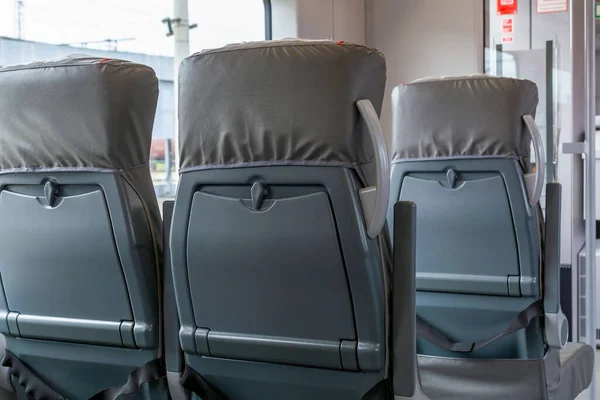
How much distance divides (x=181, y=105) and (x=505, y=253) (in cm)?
121

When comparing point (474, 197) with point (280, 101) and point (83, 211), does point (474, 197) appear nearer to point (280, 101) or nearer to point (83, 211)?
point (280, 101)

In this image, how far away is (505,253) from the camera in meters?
2.20

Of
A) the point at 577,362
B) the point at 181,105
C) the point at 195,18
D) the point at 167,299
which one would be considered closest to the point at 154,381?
the point at 167,299

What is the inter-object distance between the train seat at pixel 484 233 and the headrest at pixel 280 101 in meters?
0.85

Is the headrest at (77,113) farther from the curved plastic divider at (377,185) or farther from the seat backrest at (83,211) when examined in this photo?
the curved plastic divider at (377,185)

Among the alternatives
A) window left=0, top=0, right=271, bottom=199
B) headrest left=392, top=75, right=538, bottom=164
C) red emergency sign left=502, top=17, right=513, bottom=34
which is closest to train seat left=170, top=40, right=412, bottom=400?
headrest left=392, top=75, right=538, bottom=164

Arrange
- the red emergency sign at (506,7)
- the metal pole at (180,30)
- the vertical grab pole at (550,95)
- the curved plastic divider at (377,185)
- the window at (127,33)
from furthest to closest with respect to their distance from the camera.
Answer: the red emergency sign at (506,7) → the vertical grab pole at (550,95) → the metal pole at (180,30) → the window at (127,33) → the curved plastic divider at (377,185)

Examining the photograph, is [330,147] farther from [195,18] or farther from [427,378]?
[195,18]

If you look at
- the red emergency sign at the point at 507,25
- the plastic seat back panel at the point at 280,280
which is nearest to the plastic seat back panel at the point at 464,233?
the plastic seat back panel at the point at 280,280

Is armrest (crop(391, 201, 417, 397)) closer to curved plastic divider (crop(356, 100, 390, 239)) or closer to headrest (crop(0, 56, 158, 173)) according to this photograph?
curved plastic divider (crop(356, 100, 390, 239))

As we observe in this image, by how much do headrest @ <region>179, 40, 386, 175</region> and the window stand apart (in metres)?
1.25

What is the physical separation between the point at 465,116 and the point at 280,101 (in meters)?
1.01

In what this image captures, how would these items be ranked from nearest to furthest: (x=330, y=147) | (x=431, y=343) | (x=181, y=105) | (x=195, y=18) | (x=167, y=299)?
(x=330, y=147)
(x=181, y=105)
(x=167, y=299)
(x=431, y=343)
(x=195, y=18)

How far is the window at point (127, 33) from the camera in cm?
291
